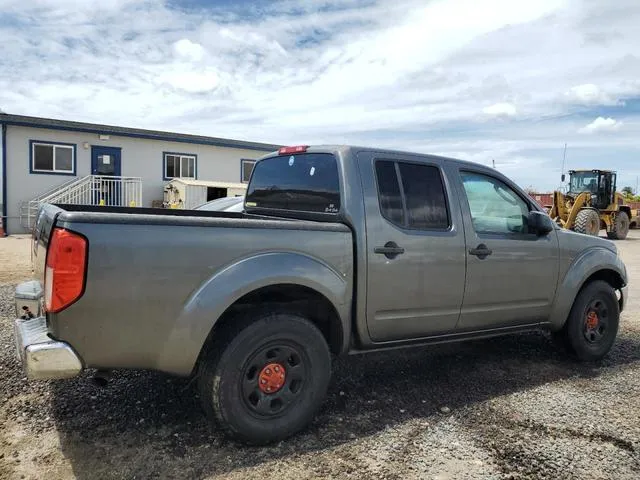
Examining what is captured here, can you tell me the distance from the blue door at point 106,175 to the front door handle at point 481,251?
17718 millimetres

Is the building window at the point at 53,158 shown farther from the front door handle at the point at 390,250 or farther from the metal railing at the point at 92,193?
the front door handle at the point at 390,250

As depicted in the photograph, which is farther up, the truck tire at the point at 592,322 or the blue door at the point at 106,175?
the blue door at the point at 106,175

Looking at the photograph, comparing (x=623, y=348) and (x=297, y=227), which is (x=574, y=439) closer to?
(x=297, y=227)

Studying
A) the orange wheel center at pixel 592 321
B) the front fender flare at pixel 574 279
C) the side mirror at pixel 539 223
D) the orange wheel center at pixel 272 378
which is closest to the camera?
the orange wheel center at pixel 272 378

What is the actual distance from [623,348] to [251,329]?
15.0 ft

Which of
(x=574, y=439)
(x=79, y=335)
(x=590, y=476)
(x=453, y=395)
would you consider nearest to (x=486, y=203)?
(x=453, y=395)

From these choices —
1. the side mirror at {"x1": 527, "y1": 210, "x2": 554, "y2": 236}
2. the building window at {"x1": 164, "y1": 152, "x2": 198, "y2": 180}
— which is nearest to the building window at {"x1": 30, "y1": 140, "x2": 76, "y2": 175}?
the building window at {"x1": 164, "y1": 152, "x2": 198, "y2": 180}

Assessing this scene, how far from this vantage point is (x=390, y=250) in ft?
12.6

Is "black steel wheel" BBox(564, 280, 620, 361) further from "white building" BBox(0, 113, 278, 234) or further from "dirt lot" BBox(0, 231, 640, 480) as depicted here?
"white building" BBox(0, 113, 278, 234)

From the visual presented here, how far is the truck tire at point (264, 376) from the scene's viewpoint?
3.24 metres

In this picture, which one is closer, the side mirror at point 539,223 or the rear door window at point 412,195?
the rear door window at point 412,195

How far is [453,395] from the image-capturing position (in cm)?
434

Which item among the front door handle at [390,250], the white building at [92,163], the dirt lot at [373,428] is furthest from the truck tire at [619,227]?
the front door handle at [390,250]

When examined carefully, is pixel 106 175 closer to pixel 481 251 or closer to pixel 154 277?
pixel 481 251
